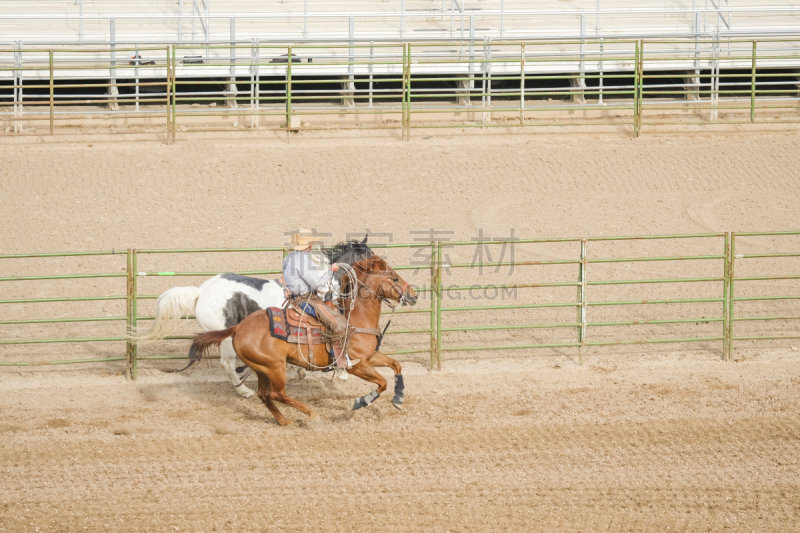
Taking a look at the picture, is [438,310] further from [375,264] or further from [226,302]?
[226,302]

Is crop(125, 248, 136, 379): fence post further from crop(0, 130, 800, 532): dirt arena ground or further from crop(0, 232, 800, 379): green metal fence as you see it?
crop(0, 130, 800, 532): dirt arena ground

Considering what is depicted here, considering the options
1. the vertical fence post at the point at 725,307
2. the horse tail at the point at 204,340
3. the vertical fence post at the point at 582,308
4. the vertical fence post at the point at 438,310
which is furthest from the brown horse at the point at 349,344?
the vertical fence post at the point at 725,307

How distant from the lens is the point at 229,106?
47.5 feet

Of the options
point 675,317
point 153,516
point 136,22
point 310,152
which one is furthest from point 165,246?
Result: point 136,22

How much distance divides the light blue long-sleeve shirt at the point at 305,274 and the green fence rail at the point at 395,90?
632 centimetres

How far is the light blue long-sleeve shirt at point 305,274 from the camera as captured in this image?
719cm

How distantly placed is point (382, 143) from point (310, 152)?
4.15ft

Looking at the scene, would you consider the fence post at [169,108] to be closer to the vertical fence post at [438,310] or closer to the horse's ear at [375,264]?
the vertical fence post at [438,310]

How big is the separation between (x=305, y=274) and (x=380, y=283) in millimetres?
676

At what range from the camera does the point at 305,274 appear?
7.19m

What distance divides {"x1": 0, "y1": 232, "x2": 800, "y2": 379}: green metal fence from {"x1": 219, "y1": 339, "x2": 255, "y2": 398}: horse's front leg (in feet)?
2.71

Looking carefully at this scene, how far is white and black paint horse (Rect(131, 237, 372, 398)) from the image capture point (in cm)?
740

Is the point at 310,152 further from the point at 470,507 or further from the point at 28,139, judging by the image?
the point at 470,507

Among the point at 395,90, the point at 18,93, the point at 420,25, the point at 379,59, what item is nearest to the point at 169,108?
the point at 18,93
